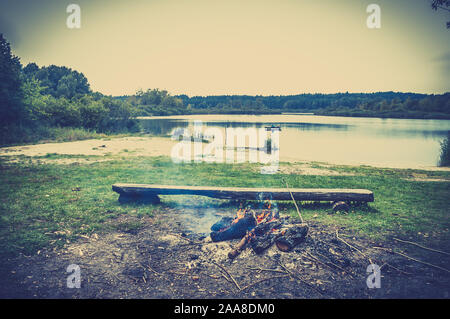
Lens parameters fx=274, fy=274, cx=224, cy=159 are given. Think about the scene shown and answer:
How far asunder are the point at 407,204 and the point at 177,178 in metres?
7.46

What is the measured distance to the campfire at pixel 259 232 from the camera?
495cm

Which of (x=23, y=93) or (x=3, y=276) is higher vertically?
(x=23, y=93)

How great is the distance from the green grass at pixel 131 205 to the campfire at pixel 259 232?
1387mm

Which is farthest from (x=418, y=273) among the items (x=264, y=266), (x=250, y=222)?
(x=250, y=222)

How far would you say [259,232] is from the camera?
527 centimetres

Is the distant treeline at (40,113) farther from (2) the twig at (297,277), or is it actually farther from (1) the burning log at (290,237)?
(2) the twig at (297,277)

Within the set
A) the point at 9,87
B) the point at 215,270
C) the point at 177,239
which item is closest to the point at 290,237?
the point at 215,270

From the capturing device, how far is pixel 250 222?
18.3 feet

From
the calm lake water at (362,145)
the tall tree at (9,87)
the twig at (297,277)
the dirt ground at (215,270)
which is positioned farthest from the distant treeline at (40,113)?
the twig at (297,277)

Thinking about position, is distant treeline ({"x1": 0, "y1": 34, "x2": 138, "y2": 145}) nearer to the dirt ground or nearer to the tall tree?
the tall tree

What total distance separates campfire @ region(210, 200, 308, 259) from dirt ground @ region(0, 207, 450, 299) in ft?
0.41

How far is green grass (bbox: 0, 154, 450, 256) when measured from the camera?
575 cm

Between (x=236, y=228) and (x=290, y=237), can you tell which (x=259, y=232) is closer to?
(x=236, y=228)
